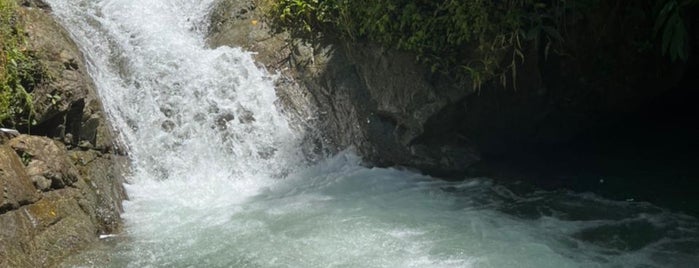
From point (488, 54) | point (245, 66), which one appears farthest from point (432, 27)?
point (245, 66)

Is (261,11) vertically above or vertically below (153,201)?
above

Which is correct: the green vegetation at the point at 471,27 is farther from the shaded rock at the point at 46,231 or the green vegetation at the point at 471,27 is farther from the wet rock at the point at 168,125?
the shaded rock at the point at 46,231

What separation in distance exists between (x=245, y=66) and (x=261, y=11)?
96 centimetres

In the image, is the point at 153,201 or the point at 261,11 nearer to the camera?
the point at 153,201

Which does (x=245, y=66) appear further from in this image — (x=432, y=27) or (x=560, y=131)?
(x=560, y=131)

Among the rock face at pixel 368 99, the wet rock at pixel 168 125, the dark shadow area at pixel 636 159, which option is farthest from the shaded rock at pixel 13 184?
the dark shadow area at pixel 636 159

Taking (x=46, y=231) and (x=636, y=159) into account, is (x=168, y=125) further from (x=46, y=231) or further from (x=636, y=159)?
(x=636, y=159)

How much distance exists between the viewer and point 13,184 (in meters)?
5.27

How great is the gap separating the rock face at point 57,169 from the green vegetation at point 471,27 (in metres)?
3.05

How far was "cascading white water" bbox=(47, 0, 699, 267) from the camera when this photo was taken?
17.5 ft

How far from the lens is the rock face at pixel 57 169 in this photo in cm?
518

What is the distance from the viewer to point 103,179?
6.50 metres

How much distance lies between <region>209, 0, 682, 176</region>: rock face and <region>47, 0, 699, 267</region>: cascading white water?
34 centimetres

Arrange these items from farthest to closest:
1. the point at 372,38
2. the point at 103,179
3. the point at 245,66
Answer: the point at 245,66 → the point at 372,38 → the point at 103,179
